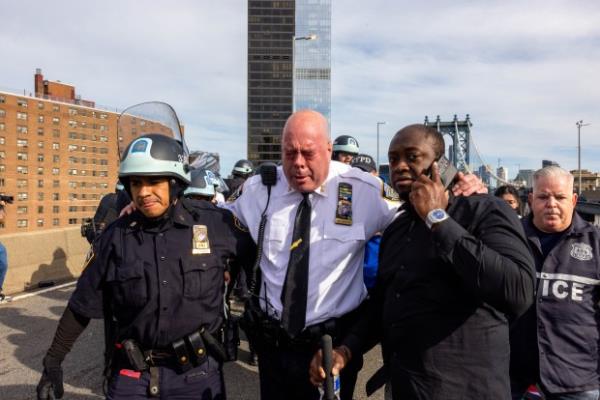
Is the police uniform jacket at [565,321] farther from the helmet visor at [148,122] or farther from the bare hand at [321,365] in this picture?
the helmet visor at [148,122]

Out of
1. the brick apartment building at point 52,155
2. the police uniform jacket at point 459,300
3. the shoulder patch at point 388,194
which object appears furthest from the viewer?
the brick apartment building at point 52,155

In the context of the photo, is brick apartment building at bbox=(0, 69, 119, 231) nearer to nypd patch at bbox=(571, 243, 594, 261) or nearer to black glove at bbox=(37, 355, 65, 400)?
black glove at bbox=(37, 355, 65, 400)

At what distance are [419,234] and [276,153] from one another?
86407 mm

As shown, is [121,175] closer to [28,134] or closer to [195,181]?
[195,181]

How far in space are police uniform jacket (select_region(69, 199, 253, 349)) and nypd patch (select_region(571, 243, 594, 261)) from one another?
2107 mm

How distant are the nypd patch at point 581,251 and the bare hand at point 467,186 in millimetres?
1004

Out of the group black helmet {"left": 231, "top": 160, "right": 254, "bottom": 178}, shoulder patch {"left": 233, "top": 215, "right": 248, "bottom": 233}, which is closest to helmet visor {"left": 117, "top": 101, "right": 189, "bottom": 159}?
shoulder patch {"left": 233, "top": 215, "right": 248, "bottom": 233}

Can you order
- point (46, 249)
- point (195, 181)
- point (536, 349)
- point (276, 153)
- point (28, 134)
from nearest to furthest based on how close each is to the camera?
point (536, 349), point (195, 181), point (46, 249), point (276, 153), point (28, 134)

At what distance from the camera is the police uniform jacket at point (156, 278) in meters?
2.46

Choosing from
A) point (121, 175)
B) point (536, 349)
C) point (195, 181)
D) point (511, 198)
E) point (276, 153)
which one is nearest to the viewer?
point (121, 175)

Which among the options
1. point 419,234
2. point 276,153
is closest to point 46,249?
point 419,234

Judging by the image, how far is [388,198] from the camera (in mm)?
2787

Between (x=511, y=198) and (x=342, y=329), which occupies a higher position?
(x=511, y=198)

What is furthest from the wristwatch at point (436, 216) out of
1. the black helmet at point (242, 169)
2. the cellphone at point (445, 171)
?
the black helmet at point (242, 169)
